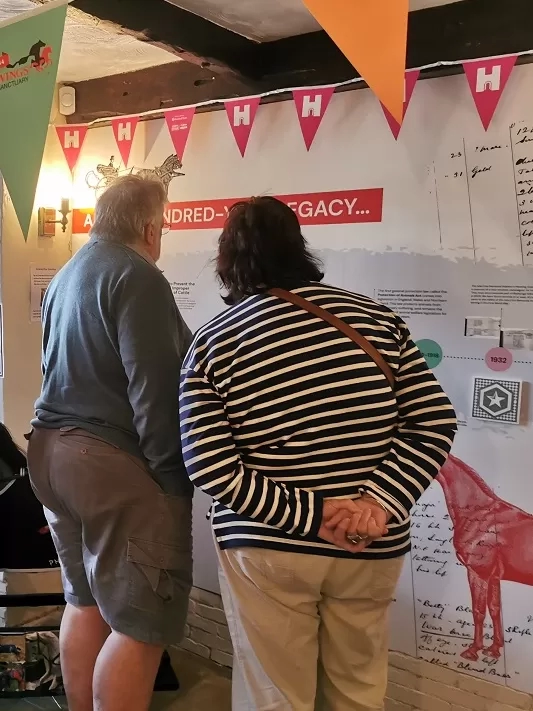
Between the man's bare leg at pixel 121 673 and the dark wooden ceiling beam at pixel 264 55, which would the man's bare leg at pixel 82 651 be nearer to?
the man's bare leg at pixel 121 673

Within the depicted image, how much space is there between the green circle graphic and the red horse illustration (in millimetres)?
257

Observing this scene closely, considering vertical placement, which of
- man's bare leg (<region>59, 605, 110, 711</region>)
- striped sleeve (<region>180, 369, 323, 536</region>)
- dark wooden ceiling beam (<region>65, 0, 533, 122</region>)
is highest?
dark wooden ceiling beam (<region>65, 0, 533, 122</region>)

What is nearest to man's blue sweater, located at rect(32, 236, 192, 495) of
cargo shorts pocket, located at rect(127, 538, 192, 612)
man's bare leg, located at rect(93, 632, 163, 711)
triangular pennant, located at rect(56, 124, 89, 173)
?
cargo shorts pocket, located at rect(127, 538, 192, 612)

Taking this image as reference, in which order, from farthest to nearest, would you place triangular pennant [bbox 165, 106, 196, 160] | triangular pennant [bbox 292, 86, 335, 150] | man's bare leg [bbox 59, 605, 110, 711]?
1. triangular pennant [bbox 165, 106, 196, 160]
2. triangular pennant [bbox 292, 86, 335, 150]
3. man's bare leg [bbox 59, 605, 110, 711]

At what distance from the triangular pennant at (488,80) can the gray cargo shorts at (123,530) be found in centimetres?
115

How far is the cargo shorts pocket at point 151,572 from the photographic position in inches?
58.5

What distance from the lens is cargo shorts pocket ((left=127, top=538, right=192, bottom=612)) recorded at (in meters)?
1.49

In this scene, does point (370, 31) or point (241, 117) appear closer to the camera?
point (370, 31)

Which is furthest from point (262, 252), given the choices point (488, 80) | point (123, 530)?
point (488, 80)

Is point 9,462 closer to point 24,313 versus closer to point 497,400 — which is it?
point 24,313

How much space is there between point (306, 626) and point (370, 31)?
3.60 feet

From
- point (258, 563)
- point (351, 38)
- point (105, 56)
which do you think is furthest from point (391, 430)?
point (105, 56)

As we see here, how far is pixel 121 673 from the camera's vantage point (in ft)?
5.00

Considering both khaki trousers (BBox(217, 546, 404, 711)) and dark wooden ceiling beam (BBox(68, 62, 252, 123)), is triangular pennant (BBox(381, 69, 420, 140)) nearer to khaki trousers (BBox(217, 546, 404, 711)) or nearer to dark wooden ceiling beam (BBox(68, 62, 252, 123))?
dark wooden ceiling beam (BBox(68, 62, 252, 123))
